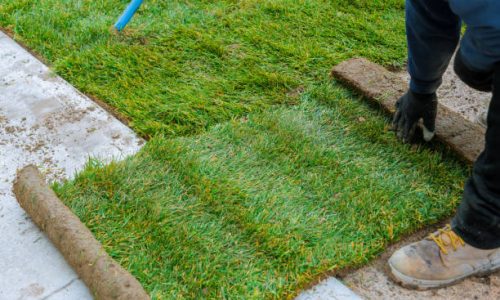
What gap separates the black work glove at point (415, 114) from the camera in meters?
2.42

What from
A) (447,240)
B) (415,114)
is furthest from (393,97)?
(447,240)

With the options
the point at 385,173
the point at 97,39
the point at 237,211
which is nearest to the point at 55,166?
the point at 237,211

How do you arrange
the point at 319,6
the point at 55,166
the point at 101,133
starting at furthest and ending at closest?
the point at 319,6
the point at 101,133
the point at 55,166

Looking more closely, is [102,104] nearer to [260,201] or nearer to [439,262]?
[260,201]

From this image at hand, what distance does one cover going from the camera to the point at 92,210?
2.11 metres

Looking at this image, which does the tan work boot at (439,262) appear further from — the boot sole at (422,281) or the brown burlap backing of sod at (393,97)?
the brown burlap backing of sod at (393,97)

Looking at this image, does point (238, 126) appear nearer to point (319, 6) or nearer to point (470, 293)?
point (470, 293)

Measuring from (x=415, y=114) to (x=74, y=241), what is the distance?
1.45m

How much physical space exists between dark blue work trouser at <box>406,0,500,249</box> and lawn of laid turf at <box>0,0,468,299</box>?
0.98 ft

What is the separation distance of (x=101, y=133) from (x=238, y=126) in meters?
0.60

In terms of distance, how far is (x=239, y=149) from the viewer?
2.47 metres

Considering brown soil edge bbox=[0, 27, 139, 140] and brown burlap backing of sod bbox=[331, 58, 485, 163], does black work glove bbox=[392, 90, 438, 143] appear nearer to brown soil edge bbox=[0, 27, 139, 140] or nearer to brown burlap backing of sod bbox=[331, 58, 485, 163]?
brown burlap backing of sod bbox=[331, 58, 485, 163]

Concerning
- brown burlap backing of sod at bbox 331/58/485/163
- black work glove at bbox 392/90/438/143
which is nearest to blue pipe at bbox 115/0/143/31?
brown burlap backing of sod at bbox 331/58/485/163

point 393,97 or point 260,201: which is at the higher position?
point 393,97
